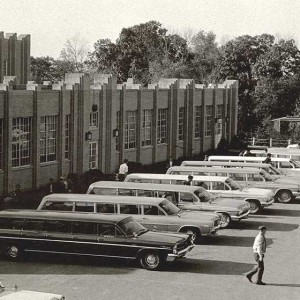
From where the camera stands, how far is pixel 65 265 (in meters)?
21.0

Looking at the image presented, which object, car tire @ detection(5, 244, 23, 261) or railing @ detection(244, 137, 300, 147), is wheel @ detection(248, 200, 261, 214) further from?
railing @ detection(244, 137, 300, 147)

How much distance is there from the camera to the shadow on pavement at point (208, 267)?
67.6 feet

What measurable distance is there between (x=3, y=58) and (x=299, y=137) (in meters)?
26.9

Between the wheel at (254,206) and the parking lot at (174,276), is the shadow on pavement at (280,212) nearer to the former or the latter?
the wheel at (254,206)

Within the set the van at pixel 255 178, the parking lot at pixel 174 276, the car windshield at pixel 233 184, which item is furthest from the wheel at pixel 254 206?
the parking lot at pixel 174 276

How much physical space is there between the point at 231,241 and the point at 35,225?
23.0 feet

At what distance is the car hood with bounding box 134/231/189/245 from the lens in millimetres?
20344

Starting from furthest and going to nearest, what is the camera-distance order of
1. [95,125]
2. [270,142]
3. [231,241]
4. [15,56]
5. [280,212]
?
[15,56], [270,142], [95,125], [280,212], [231,241]

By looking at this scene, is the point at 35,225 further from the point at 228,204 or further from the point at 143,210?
the point at 228,204

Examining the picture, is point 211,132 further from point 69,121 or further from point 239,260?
point 239,260

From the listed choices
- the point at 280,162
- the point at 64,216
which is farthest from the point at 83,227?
the point at 280,162

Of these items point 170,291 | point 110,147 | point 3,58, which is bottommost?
point 170,291

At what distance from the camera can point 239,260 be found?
22141mm

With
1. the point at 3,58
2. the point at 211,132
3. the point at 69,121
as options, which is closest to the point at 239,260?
the point at 69,121
